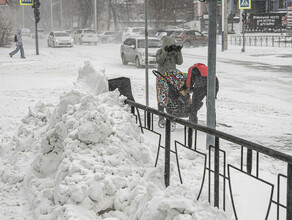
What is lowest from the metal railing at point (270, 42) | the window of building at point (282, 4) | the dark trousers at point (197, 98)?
the dark trousers at point (197, 98)

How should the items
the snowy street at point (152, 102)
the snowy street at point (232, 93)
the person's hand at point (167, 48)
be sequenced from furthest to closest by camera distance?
the person's hand at point (167, 48) < the snowy street at point (232, 93) < the snowy street at point (152, 102)

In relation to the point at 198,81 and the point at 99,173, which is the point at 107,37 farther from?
the point at 99,173

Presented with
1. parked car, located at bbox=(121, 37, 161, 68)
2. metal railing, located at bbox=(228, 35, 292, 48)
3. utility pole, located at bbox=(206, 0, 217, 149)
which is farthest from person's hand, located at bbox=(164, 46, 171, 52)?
metal railing, located at bbox=(228, 35, 292, 48)

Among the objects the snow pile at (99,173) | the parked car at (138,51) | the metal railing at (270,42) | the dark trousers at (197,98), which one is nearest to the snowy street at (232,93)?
the dark trousers at (197,98)

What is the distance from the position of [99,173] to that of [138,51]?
1834 cm

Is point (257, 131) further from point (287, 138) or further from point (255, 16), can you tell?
point (255, 16)

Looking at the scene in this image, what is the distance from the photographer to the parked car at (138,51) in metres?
21.8

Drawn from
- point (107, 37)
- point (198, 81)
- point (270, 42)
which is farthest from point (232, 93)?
point (107, 37)

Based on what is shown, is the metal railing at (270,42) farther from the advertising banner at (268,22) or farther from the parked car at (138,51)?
the parked car at (138,51)

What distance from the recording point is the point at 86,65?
6.29m

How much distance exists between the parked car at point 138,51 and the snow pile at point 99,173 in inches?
645

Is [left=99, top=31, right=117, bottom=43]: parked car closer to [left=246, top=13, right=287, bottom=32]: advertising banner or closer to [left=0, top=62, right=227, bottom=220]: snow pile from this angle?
[left=246, top=13, right=287, bottom=32]: advertising banner

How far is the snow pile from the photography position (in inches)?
136

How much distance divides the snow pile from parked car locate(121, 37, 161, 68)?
16393 millimetres
